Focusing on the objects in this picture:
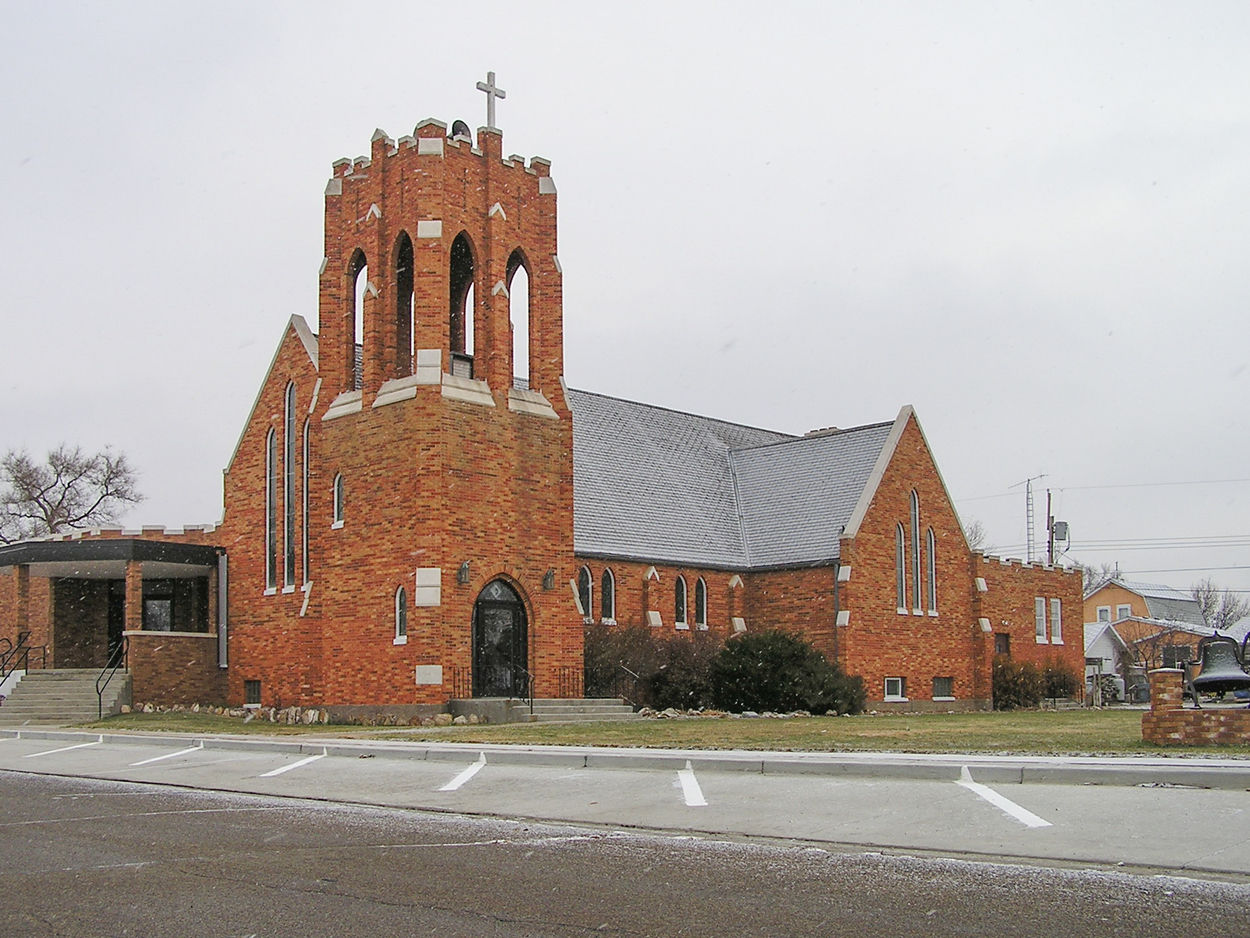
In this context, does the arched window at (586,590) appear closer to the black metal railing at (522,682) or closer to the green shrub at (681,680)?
the green shrub at (681,680)

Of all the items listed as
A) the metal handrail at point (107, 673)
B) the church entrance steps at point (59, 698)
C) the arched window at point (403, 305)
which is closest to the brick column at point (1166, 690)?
the arched window at point (403, 305)

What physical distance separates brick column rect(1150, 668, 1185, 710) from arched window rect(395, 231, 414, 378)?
18742 mm

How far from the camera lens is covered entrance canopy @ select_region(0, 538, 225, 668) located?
32.7m

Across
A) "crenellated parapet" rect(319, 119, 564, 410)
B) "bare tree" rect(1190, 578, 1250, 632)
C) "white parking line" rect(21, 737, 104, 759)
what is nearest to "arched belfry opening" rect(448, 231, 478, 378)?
"crenellated parapet" rect(319, 119, 564, 410)

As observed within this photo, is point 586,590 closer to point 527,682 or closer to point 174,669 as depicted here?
point 527,682

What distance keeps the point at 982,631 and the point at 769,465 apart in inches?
325

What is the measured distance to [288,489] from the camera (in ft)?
111

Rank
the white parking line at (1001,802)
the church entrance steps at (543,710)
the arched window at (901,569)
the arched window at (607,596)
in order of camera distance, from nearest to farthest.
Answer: the white parking line at (1001,802)
the church entrance steps at (543,710)
the arched window at (607,596)
the arched window at (901,569)

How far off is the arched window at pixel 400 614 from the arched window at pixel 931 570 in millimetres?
17962

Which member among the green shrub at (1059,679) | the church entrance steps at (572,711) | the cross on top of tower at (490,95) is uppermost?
the cross on top of tower at (490,95)

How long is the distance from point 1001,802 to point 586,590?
79.0ft

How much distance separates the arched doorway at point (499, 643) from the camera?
28.8 metres

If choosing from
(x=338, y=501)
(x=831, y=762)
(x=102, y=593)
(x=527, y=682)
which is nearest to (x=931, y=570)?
(x=527, y=682)

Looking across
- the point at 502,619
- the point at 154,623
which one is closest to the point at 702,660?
the point at 502,619
